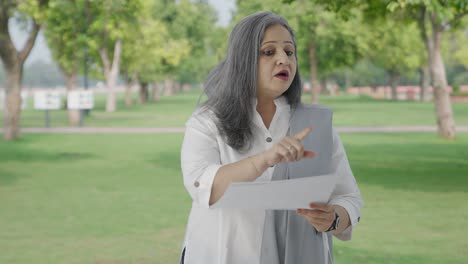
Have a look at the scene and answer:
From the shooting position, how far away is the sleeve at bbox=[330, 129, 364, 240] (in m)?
2.92

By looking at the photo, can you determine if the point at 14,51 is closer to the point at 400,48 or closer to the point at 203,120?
the point at 203,120

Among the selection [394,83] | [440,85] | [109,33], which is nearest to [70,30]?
[109,33]

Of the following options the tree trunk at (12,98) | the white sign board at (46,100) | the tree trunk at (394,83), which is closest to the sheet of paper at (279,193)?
the tree trunk at (12,98)

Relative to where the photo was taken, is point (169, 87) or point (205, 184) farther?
point (169, 87)

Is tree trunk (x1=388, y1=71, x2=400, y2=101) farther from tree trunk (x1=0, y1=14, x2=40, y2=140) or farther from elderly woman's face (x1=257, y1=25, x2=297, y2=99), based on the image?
elderly woman's face (x1=257, y1=25, x2=297, y2=99)

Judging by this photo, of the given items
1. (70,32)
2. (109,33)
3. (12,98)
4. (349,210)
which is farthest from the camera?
(109,33)

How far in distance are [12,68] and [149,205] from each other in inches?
526

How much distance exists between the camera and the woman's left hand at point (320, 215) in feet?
8.86

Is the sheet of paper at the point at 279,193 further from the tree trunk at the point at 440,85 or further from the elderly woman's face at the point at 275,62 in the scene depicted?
the tree trunk at the point at 440,85

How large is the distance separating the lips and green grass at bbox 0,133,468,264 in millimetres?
5066

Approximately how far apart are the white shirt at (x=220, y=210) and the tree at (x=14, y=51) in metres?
20.5

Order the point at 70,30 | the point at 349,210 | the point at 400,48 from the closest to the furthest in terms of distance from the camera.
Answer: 1. the point at 349,210
2. the point at 70,30
3. the point at 400,48

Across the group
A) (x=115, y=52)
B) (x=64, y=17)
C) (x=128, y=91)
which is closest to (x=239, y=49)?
(x=64, y=17)

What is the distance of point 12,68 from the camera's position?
23031 millimetres
